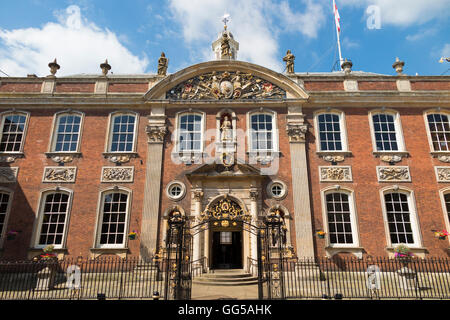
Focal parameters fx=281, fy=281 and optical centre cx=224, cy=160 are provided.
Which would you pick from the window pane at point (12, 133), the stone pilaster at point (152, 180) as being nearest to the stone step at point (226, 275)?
the stone pilaster at point (152, 180)

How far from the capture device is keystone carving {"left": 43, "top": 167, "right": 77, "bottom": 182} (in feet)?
47.4

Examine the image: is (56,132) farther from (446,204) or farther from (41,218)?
(446,204)

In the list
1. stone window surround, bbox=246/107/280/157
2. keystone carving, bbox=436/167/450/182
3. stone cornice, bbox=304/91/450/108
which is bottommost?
keystone carving, bbox=436/167/450/182

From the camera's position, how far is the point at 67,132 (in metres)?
15.4

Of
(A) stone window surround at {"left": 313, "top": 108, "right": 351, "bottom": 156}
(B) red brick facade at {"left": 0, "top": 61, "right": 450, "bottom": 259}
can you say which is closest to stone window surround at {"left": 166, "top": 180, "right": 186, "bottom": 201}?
(B) red brick facade at {"left": 0, "top": 61, "right": 450, "bottom": 259}

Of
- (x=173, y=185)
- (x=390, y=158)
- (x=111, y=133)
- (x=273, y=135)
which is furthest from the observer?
(x=111, y=133)

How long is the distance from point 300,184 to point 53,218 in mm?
12453

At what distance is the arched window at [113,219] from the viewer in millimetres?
13711

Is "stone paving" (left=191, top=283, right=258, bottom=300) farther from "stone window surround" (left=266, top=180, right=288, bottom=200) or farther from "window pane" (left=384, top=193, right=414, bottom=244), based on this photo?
"window pane" (left=384, top=193, right=414, bottom=244)

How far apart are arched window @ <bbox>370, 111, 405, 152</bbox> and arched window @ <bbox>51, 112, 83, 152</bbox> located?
52.5ft

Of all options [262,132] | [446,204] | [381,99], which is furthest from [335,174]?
[446,204]

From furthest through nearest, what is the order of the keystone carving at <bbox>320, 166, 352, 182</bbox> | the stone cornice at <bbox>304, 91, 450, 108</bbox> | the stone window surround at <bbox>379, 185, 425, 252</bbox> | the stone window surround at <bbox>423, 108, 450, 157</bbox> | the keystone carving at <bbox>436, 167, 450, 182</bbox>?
the stone cornice at <bbox>304, 91, 450, 108</bbox>, the stone window surround at <bbox>423, 108, 450, 157</bbox>, the keystone carving at <bbox>320, 166, 352, 182</bbox>, the keystone carving at <bbox>436, 167, 450, 182</bbox>, the stone window surround at <bbox>379, 185, 425, 252</bbox>

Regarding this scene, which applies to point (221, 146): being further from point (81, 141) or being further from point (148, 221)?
point (81, 141)

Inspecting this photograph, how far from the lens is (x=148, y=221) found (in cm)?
1367
